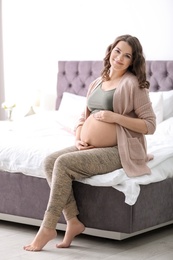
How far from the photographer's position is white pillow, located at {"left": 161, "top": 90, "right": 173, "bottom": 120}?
187 inches

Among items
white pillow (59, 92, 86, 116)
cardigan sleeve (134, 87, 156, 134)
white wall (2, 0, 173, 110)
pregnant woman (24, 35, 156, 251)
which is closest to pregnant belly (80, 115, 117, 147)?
pregnant woman (24, 35, 156, 251)

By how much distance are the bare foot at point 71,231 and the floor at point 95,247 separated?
0.04 metres

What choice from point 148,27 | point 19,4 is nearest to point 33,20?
point 19,4

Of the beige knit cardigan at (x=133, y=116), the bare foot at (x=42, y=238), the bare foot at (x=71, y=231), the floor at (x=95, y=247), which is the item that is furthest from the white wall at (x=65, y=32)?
the bare foot at (x=42, y=238)

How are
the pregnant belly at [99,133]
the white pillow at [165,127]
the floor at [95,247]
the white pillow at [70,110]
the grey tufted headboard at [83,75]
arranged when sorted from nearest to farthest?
the floor at [95,247]
the pregnant belly at [99,133]
the white pillow at [165,127]
the white pillow at [70,110]
the grey tufted headboard at [83,75]

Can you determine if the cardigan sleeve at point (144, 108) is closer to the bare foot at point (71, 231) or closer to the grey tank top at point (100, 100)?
the grey tank top at point (100, 100)

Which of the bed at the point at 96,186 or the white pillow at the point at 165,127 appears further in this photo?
the white pillow at the point at 165,127

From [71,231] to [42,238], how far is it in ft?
0.57

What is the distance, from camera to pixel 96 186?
3418 millimetres

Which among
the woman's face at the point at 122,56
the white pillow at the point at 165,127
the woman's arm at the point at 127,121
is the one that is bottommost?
the white pillow at the point at 165,127

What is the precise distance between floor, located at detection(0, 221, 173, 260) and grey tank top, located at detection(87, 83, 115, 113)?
74cm

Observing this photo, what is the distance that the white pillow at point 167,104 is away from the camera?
4750 millimetres

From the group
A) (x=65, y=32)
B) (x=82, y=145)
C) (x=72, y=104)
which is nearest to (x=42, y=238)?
(x=82, y=145)

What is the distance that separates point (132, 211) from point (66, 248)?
41 centimetres
